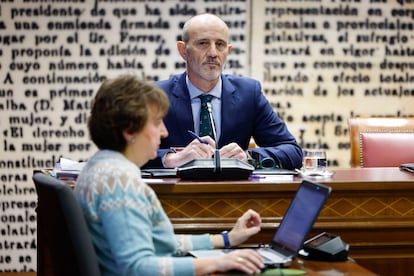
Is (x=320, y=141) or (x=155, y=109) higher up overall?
(x=155, y=109)

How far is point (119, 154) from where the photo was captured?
1.90 metres

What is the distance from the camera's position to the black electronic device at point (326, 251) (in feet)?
6.81

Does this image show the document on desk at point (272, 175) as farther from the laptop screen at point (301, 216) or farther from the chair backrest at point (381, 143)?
the chair backrest at point (381, 143)

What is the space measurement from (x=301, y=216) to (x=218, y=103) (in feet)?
5.09

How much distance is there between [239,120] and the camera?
3490 mm

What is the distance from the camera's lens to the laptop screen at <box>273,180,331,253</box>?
6.43ft

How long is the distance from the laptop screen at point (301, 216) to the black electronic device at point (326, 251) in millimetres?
83

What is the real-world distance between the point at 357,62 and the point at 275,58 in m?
0.56

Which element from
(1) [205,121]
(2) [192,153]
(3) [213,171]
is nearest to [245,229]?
(3) [213,171]

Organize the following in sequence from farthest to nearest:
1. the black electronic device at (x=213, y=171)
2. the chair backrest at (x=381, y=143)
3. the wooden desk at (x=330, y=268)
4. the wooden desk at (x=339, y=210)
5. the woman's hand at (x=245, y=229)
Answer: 1. the chair backrest at (x=381, y=143)
2. the black electronic device at (x=213, y=171)
3. the wooden desk at (x=339, y=210)
4. the woman's hand at (x=245, y=229)
5. the wooden desk at (x=330, y=268)

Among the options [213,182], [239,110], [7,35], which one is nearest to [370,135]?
[239,110]

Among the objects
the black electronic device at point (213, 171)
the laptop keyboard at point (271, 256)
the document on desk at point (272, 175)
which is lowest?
the laptop keyboard at point (271, 256)

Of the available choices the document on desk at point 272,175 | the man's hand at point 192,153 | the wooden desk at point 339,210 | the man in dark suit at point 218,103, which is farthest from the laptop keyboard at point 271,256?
the man in dark suit at point 218,103

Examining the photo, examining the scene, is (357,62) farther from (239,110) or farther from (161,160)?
(161,160)
